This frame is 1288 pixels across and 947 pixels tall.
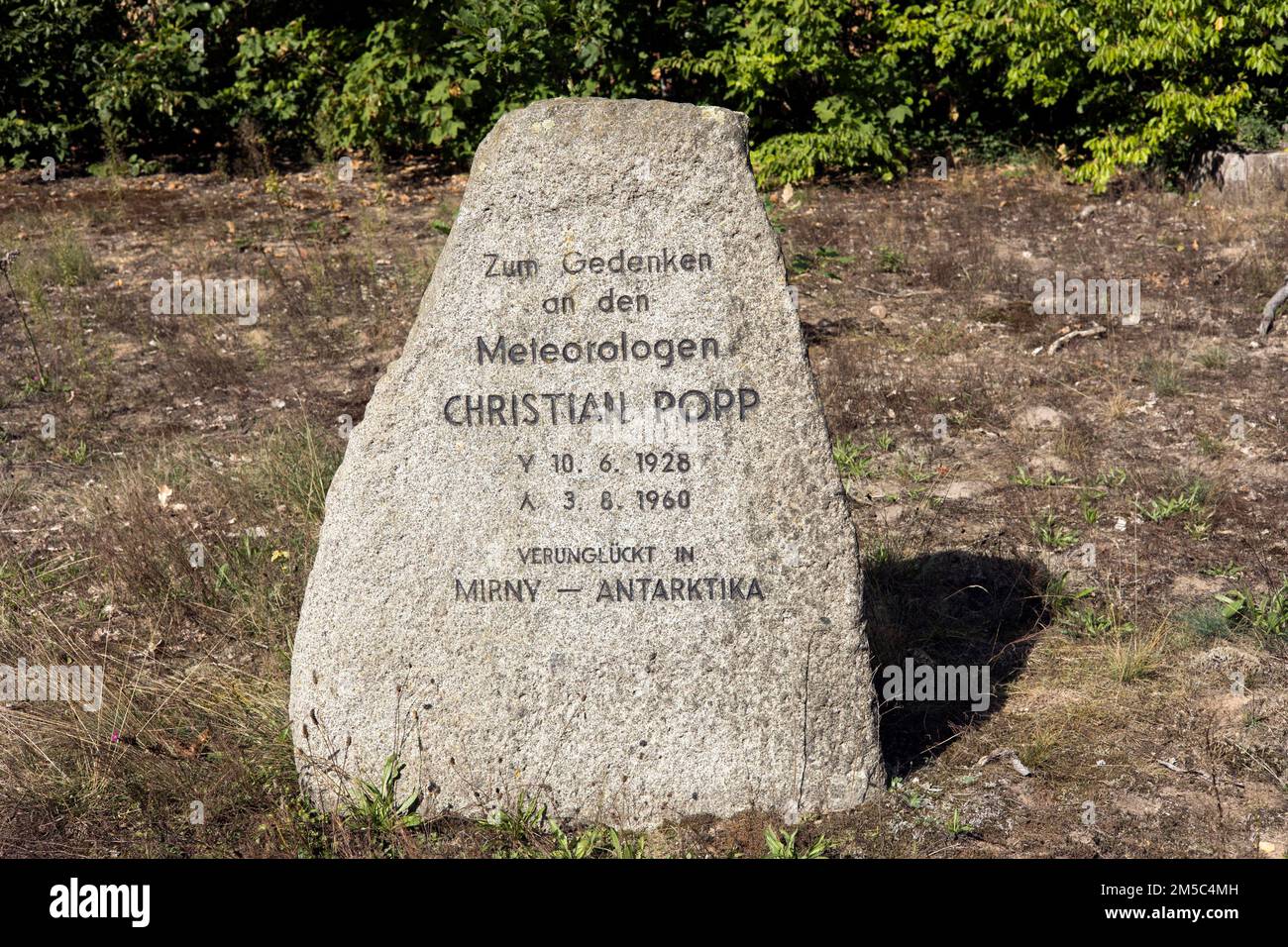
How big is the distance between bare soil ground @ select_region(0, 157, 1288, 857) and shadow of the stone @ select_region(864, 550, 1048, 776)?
0.05ft

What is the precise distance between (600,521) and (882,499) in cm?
→ 230

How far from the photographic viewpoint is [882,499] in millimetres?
5363

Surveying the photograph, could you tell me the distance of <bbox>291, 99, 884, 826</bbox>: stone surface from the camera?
3.27 metres

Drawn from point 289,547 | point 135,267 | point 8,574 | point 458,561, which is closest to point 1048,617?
point 458,561

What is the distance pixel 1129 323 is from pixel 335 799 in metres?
5.42

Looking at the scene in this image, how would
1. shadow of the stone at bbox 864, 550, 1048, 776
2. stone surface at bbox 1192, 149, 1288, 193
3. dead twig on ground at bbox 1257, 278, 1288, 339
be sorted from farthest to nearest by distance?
1. stone surface at bbox 1192, 149, 1288, 193
2. dead twig on ground at bbox 1257, 278, 1288, 339
3. shadow of the stone at bbox 864, 550, 1048, 776

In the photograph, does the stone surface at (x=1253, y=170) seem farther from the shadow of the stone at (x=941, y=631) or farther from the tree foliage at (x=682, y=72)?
the shadow of the stone at (x=941, y=631)

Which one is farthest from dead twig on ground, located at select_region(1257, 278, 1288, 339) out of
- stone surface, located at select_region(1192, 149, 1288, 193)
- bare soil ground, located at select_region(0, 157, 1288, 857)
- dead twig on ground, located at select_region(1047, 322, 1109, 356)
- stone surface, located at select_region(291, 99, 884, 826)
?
stone surface, located at select_region(291, 99, 884, 826)

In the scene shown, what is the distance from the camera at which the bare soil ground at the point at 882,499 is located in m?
3.46

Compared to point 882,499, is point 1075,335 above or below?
above

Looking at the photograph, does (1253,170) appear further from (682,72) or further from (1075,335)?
(682,72)

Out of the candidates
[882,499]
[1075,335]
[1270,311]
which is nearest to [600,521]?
[882,499]

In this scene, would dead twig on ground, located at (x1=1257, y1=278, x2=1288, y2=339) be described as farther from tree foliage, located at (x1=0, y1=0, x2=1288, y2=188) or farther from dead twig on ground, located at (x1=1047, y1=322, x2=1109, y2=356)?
tree foliage, located at (x1=0, y1=0, x2=1288, y2=188)

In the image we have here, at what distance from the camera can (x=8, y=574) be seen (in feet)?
15.6
